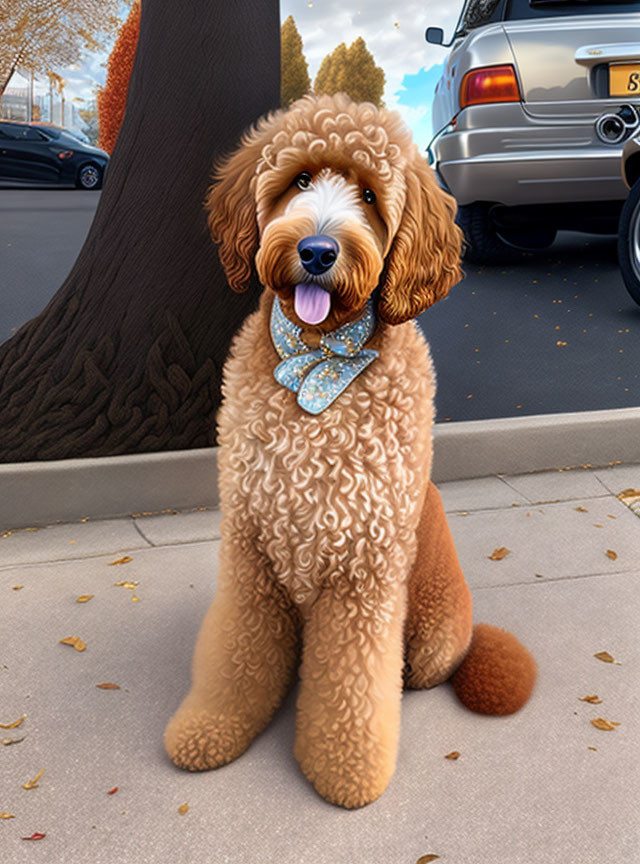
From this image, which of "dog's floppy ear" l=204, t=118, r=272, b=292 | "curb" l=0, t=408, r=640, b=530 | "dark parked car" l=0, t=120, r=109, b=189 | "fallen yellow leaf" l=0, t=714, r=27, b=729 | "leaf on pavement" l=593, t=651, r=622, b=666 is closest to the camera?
"dog's floppy ear" l=204, t=118, r=272, b=292

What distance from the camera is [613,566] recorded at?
3459 mm

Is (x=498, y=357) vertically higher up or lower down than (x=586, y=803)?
higher up

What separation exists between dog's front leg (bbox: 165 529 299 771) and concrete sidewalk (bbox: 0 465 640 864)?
74mm

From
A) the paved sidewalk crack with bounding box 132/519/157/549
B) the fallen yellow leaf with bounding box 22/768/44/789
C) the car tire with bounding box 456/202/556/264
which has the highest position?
the car tire with bounding box 456/202/556/264

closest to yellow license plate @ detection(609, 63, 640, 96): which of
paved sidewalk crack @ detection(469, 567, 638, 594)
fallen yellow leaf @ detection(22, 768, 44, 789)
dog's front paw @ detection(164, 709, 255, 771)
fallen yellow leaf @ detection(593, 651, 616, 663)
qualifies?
paved sidewalk crack @ detection(469, 567, 638, 594)

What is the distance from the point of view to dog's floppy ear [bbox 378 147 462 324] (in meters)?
1.87

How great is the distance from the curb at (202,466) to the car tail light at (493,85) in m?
2.47

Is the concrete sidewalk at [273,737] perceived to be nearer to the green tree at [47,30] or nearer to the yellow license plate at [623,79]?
the yellow license plate at [623,79]

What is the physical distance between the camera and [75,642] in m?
2.86

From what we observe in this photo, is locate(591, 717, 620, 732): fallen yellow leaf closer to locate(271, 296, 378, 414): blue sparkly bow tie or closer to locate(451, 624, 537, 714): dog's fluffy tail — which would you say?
locate(451, 624, 537, 714): dog's fluffy tail

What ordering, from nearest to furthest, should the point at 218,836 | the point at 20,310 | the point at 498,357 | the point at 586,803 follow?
1. the point at 218,836
2. the point at 586,803
3. the point at 498,357
4. the point at 20,310

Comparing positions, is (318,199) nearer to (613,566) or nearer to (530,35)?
(613,566)

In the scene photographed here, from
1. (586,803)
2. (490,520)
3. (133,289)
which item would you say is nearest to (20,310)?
(133,289)

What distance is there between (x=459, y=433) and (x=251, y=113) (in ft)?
6.06
